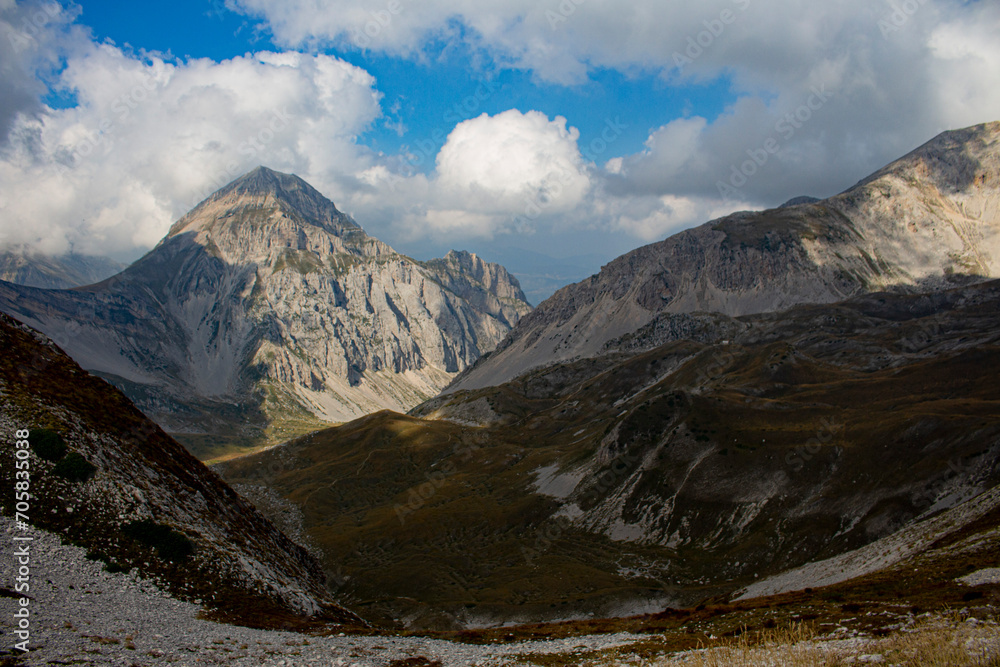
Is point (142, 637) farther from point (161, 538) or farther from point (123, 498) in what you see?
point (123, 498)

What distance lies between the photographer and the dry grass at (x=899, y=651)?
1614 cm

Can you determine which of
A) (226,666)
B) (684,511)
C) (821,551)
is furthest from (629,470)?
(226,666)

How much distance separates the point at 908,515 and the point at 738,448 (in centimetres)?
3455

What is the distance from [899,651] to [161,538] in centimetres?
4308

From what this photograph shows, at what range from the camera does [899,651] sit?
62.4 ft

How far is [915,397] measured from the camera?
11938 cm

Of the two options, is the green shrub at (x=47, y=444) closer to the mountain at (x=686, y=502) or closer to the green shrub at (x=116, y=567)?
the green shrub at (x=116, y=567)

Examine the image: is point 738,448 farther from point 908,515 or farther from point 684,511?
point 908,515

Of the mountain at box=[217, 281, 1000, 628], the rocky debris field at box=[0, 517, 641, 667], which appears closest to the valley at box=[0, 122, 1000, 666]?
the rocky debris field at box=[0, 517, 641, 667]

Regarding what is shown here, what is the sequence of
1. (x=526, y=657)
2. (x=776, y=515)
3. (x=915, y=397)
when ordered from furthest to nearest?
1. (x=915, y=397)
2. (x=776, y=515)
3. (x=526, y=657)

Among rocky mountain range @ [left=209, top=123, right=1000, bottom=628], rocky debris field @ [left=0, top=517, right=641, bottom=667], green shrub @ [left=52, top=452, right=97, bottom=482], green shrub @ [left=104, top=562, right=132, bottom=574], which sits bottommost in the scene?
rocky mountain range @ [left=209, top=123, right=1000, bottom=628]

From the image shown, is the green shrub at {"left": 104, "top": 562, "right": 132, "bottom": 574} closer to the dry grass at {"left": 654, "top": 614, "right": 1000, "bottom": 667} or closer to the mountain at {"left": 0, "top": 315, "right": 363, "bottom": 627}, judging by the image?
the mountain at {"left": 0, "top": 315, "right": 363, "bottom": 627}

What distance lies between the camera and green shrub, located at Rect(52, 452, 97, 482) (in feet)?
133

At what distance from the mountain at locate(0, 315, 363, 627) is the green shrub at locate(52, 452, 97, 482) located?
0.07 metres
